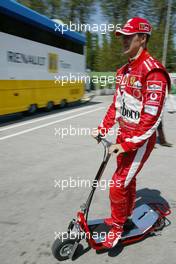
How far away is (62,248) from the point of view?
300 centimetres

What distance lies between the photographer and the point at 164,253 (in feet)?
10.5

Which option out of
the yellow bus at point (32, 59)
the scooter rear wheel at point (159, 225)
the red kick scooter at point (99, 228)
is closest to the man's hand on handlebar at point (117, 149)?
the red kick scooter at point (99, 228)

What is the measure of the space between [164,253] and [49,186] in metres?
2.17

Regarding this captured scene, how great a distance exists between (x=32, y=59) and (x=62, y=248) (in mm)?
9825

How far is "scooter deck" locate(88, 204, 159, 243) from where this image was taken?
3225 mm

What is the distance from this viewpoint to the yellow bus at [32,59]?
10380 mm

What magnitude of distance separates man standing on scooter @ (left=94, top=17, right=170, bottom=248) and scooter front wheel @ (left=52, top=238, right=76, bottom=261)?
329 mm

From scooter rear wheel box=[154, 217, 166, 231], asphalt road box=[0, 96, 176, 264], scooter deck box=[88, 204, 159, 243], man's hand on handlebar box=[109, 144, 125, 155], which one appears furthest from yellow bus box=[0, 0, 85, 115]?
man's hand on handlebar box=[109, 144, 125, 155]

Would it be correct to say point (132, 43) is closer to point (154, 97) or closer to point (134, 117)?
point (154, 97)

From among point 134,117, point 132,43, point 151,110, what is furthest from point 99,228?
point 132,43

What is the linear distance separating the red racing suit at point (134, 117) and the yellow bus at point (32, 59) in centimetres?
766

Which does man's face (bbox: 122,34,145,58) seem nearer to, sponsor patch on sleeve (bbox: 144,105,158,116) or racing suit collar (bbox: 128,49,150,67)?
racing suit collar (bbox: 128,49,150,67)

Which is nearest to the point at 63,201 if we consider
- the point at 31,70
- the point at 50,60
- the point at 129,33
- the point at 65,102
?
the point at 129,33

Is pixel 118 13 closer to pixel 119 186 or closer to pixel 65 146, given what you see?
pixel 65 146
